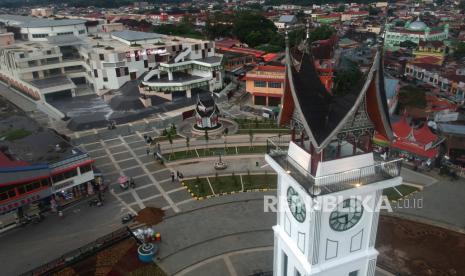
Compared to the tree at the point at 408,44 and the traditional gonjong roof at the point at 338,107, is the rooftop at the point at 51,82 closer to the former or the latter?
the traditional gonjong roof at the point at 338,107

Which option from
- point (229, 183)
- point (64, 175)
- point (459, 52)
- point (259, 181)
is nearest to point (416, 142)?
point (259, 181)

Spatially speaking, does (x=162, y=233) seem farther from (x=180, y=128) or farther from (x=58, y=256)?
(x=180, y=128)

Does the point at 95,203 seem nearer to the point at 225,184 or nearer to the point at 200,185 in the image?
the point at 200,185

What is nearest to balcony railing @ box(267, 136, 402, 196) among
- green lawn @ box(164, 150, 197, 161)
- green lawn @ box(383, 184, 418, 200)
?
green lawn @ box(383, 184, 418, 200)

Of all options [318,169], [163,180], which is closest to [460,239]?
[318,169]

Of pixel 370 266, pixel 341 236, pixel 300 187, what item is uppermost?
pixel 300 187

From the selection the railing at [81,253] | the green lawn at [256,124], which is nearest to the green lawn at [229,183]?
the railing at [81,253]
